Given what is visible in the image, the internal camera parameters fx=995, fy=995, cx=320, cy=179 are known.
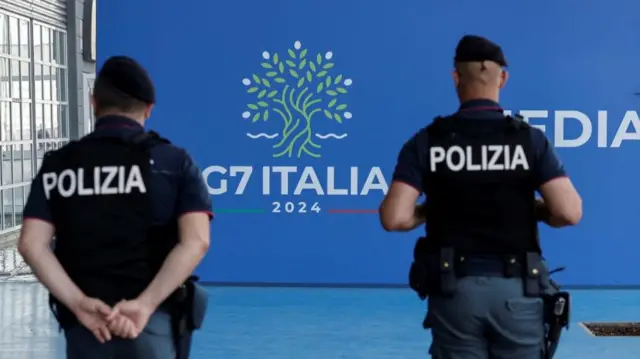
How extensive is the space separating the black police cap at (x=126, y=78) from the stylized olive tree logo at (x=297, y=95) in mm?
4642

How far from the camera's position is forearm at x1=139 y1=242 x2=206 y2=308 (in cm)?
241

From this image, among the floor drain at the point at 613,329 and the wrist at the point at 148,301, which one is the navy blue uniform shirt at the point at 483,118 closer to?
the wrist at the point at 148,301

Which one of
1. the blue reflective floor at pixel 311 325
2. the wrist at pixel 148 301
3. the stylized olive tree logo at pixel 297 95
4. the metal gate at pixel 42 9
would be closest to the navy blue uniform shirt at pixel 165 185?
the wrist at pixel 148 301

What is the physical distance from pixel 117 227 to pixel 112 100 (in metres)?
0.32

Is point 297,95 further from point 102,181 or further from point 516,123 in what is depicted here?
point 102,181

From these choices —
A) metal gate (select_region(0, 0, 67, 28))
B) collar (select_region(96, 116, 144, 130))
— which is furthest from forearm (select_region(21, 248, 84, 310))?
metal gate (select_region(0, 0, 67, 28))

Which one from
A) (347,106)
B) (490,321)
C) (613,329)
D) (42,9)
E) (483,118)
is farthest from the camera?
(42,9)

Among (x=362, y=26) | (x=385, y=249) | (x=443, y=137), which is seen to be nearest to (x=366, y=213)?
(x=385, y=249)

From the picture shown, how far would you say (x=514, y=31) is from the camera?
23.0 ft

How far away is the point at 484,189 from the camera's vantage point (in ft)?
9.08

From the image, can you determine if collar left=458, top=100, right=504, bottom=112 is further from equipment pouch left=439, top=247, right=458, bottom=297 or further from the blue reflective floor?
the blue reflective floor

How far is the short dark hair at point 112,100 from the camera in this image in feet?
8.15

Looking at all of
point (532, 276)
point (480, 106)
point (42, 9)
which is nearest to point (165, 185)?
point (480, 106)

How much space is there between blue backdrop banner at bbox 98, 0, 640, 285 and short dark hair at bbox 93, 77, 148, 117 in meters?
4.63
